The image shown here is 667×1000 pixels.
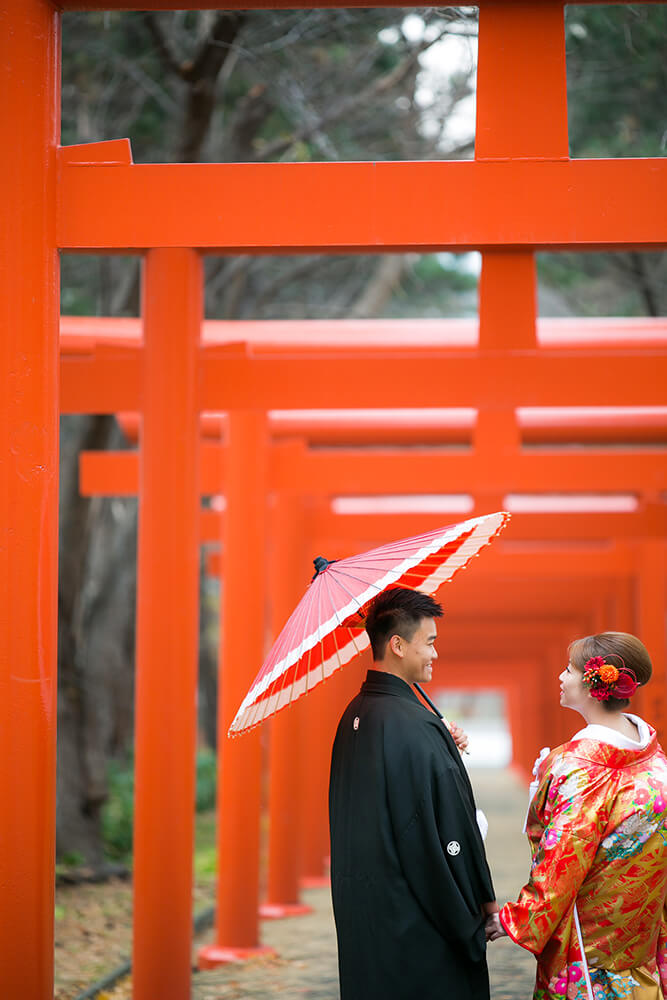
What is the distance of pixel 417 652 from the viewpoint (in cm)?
343

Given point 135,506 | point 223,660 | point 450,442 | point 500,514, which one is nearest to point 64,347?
point 223,660

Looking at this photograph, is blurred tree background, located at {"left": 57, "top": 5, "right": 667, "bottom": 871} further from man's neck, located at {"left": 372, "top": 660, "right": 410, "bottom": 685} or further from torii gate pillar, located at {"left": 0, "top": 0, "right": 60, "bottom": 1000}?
man's neck, located at {"left": 372, "top": 660, "right": 410, "bottom": 685}

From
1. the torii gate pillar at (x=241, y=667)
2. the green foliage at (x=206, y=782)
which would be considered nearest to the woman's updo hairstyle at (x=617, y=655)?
the torii gate pillar at (x=241, y=667)

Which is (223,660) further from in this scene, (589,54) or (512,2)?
(589,54)

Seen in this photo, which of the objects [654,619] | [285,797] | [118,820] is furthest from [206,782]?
[285,797]

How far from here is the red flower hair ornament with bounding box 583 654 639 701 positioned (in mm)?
3193

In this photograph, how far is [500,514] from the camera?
142 inches

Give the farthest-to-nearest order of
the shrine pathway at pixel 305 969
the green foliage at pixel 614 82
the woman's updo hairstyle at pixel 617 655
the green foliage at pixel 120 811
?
the green foliage at pixel 120 811
the green foliage at pixel 614 82
the shrine pathway at pixel 305 969
the woman's updo hairstyle at pixel 617 655

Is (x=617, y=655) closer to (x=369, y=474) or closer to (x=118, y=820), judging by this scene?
(x=369, y=474)

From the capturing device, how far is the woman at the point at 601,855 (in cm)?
314

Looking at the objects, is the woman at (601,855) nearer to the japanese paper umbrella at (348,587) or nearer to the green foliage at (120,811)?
the japanese paper umbrella at (348,587)

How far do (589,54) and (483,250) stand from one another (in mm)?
7515

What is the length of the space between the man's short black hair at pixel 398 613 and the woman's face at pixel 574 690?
1.29 ft

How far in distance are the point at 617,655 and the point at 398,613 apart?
1.99ft
